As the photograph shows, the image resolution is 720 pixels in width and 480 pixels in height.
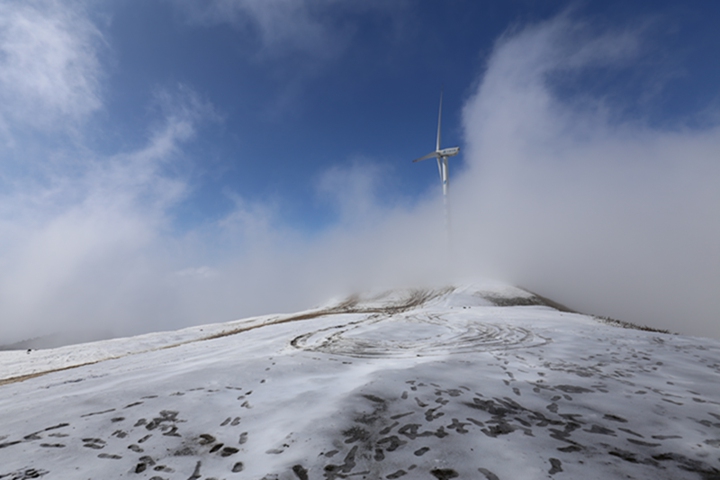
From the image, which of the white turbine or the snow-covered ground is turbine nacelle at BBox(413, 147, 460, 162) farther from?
the snow-covered ground

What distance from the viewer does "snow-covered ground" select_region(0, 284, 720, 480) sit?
380 cm

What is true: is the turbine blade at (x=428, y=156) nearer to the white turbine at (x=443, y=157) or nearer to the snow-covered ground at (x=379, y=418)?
the white turbine at (x=443, y=157)

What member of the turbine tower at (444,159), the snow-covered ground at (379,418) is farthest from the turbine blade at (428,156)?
the snow-covered ground at (379,418)

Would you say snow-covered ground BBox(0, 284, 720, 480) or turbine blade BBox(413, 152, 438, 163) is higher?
turbine blade BBox(413, 152, 438, 163)

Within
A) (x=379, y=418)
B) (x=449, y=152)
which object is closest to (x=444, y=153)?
(x=449, y=152)

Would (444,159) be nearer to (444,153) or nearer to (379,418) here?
(444,153)

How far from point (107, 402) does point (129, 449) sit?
230 centimetres

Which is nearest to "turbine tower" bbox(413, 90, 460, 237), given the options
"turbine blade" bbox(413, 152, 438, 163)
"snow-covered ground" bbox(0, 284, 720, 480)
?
"turbine blade" bbox(413, 152, 438, 163)

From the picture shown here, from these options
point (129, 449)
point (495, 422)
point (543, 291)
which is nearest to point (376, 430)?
point (495, 422)

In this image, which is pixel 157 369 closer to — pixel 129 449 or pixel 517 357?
pixel 129 449

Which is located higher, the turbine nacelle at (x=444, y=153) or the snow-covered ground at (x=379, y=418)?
the turbine nacelle at (x=444, y=153)

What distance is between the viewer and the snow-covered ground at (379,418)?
380 cm

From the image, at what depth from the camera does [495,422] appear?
15.5 ft

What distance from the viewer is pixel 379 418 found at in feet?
16.1
